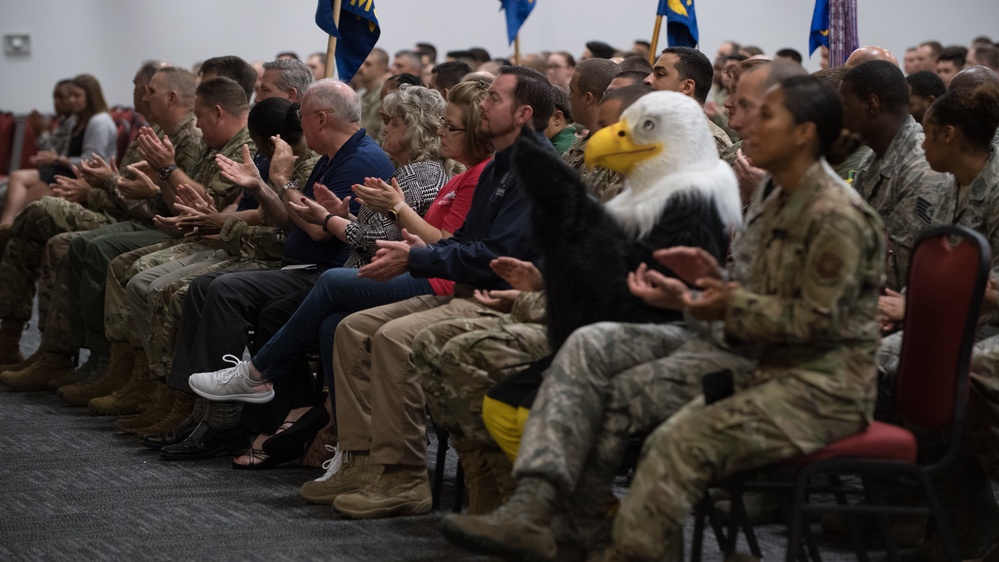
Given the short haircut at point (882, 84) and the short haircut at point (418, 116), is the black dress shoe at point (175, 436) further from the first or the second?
A: the short haircut at point (882, 84)

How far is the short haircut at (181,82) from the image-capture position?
5.25m

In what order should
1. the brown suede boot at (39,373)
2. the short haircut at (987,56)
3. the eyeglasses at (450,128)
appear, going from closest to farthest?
the eyeglasses at (450,128)
the brown suede boot at (39,373)
the short haircut at (987,56)

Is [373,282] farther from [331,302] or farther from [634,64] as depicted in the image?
[634,64]

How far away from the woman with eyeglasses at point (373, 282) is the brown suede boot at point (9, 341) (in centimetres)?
229

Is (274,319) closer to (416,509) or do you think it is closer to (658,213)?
(416,509)

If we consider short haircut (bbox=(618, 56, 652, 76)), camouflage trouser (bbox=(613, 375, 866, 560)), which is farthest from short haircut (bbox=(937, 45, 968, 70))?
camouflage trouser (bbox=(613, 375, 866, 560))

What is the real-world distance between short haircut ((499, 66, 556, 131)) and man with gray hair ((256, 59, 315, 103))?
76.2 inches

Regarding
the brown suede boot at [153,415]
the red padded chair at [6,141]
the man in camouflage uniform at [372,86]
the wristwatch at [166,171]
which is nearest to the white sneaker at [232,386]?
the brown suede boot at [153,415]

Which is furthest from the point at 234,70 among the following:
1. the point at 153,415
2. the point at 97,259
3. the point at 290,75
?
the point at 153,415

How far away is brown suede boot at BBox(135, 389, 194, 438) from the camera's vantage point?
4.34 m

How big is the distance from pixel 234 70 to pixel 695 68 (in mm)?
2295

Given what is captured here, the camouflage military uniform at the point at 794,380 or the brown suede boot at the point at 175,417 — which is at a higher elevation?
the camouflage military uniform at the point at 794,380

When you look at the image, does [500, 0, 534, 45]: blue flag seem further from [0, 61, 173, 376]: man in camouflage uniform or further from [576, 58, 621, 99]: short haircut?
[576, 58, 621, 99]: short haircut

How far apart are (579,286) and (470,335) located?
0.47m
